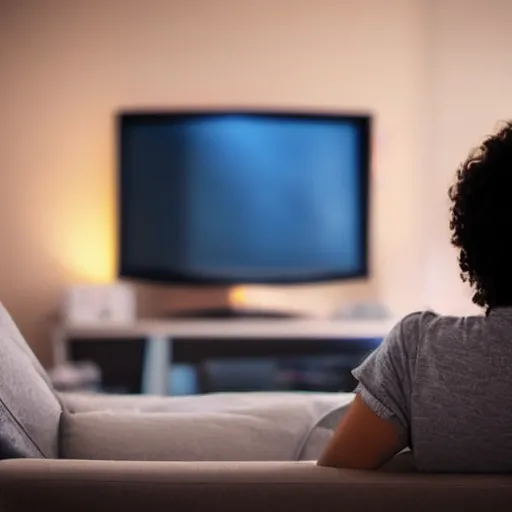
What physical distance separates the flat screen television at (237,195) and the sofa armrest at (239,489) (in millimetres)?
3382

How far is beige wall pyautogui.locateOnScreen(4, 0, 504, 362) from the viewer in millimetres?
4852

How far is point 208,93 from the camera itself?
488 cm

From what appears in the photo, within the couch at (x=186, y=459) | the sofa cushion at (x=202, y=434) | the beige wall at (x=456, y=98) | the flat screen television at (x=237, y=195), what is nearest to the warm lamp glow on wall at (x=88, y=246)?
the flat screen television at (x=237, y=195)

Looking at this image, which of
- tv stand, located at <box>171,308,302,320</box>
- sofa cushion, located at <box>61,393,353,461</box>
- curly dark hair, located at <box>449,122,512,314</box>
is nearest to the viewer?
curly dark hair, located at <box>449,122,512,314</box>

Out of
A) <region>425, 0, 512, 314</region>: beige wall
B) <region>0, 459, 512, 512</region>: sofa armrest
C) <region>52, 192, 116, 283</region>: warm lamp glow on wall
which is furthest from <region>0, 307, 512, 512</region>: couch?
<region>425, 0, 512, 314</region>: beige wall

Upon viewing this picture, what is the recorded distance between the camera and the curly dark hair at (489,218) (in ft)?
4.51

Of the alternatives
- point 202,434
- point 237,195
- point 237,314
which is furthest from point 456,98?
point 202,434

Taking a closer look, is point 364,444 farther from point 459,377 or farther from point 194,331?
point 194,331

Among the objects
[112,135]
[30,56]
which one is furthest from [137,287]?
[30,56]

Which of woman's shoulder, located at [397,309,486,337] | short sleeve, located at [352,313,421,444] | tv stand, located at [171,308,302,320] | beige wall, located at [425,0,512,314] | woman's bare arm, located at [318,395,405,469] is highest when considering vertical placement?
beige wall, located at [425,0,512,314]

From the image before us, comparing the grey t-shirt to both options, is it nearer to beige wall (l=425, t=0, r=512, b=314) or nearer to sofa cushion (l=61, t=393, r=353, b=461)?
sofa cushion (l=61, t=393, r=353, b=461)

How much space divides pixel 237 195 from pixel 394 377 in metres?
3.34

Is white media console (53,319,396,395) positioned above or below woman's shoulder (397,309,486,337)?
below

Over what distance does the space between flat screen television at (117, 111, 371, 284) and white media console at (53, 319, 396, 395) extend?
33 cm
